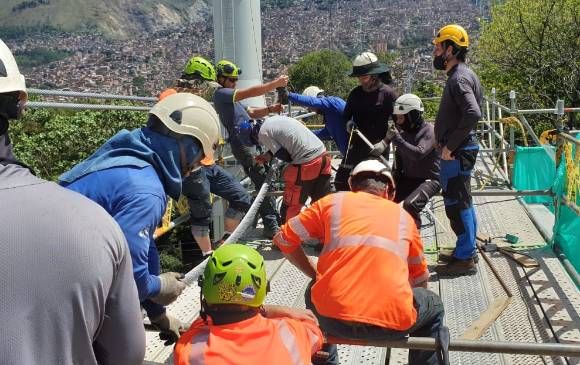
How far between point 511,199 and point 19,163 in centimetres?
743

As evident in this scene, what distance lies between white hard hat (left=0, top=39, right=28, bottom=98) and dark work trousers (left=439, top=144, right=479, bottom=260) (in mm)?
3984

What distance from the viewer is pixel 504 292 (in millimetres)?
4918

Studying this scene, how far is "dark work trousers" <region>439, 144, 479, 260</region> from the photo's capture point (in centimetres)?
496

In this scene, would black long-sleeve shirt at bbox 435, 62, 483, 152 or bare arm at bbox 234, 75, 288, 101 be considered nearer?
black long-sleeve shirt at bbox 435, 62, 483, 152

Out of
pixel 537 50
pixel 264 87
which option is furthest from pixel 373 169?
pixel 537 50

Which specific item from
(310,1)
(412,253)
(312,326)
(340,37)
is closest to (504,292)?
(412,253)

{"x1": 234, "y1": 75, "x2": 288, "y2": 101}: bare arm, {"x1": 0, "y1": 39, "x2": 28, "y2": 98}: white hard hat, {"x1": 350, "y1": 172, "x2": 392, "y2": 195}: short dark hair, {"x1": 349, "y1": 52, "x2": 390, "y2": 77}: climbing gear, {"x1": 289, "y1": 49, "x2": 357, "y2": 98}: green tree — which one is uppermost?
{"x1": 0, "y1": 39, "x2": 28, "y2": 98}: white hard hat

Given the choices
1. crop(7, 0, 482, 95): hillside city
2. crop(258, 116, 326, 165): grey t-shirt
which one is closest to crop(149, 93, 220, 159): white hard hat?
crop(258, 116, 326, 165): grey t-shirt

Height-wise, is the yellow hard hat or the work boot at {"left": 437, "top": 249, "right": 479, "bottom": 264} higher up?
the yellow hard hat

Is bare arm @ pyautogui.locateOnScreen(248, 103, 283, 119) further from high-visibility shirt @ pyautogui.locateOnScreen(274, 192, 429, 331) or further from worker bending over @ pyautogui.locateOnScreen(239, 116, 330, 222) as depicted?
high-visibility shirt @ pyautogui.locateOnScreen(274, 192, 429, 331)

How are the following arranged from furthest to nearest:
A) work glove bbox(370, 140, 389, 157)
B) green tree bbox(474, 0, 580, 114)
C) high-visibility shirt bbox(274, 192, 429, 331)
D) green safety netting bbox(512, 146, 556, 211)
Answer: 1. green tree bbox(474, 0, 580, 114)
2. green safety netting bbox(512, 146, 556, 211)
3. work glove bbox(370, 140, 389, 157)
4. high-visibility shirt bbox(274, 192, 429, 331)

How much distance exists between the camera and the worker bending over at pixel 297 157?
18.4 ft

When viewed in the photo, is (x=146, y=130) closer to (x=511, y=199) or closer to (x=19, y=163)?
(x=19, y=163)

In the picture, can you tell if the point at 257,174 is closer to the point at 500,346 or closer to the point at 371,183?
the point at 371,183
